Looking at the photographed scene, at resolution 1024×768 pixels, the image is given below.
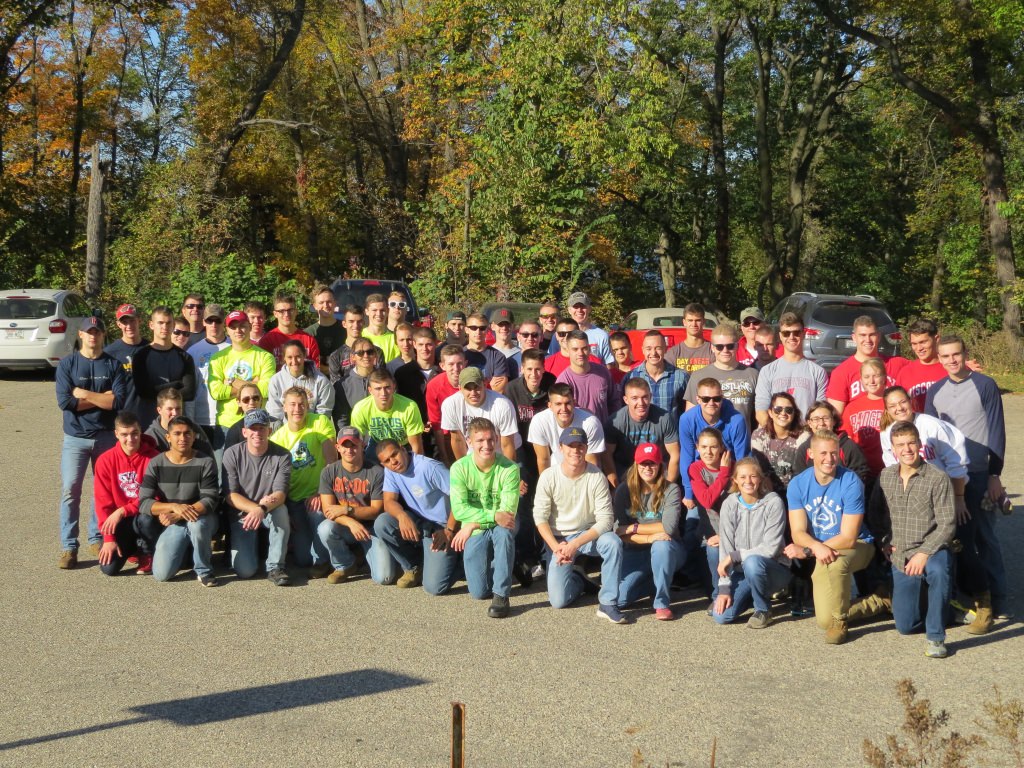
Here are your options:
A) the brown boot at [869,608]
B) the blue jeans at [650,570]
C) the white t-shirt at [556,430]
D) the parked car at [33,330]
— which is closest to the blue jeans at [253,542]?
the white t-shirt at [556,430]

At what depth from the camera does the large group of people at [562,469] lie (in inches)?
270

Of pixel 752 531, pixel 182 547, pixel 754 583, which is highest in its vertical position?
pixel 752 531

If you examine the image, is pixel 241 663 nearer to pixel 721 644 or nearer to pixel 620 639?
pixel 620 639

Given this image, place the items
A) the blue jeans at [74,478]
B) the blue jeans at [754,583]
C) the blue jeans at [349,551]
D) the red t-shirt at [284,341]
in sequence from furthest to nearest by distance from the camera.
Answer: the red t-shirt at [284,341]
the blue jeans at [74,478]
the blue jeans at [349,551]
the blue jeans at [754,583]

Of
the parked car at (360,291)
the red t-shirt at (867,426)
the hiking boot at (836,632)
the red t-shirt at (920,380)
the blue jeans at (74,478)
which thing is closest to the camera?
the hiking boot at (836,632)

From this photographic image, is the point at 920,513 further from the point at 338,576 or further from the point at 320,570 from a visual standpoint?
the point at 320,570

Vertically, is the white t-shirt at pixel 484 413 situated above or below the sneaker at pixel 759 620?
above

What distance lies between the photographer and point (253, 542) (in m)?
7.89

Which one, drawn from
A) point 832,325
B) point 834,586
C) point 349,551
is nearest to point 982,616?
point 834,586

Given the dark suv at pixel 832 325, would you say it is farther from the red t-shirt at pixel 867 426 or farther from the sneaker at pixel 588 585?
the sneaker at pixel 588 585

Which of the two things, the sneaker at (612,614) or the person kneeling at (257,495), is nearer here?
the sneaker at (612,614)

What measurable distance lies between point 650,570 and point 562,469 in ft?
3.07

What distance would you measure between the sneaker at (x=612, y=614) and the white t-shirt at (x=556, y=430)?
4.08 ft

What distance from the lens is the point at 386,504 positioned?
780 centimetres
